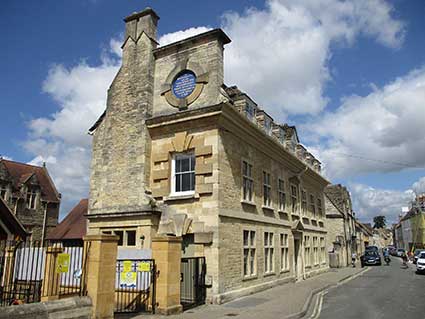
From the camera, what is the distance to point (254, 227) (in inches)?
651

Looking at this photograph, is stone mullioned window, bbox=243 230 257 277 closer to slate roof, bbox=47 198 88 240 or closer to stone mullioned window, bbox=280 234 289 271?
stone mullioned window, bbox=280 234 289 271

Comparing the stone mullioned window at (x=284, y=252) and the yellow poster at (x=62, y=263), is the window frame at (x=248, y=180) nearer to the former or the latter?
the stone mullioned window at (x=284, y=252)

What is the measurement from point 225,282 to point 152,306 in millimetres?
3404

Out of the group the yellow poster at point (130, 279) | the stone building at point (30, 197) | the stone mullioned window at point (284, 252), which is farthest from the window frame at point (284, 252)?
the stone building at point (30, 197)

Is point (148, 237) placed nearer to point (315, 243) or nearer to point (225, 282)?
point (225, 282)

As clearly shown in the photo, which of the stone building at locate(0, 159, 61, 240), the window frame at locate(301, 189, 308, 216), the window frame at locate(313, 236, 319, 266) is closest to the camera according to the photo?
the window frame at locate(301, 189, 308, 216)

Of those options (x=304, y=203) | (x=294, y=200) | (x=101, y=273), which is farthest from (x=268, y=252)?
(x=101, y=273)

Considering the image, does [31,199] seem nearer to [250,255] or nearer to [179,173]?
[179,173]

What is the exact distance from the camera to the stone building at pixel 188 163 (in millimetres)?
14039

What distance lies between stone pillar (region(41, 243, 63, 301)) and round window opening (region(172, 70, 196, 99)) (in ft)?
27.6

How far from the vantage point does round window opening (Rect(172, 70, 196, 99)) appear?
51.3 ft

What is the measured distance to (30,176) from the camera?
35594 millimetres

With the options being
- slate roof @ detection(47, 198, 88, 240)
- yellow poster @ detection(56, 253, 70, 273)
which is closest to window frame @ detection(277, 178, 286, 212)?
yellow poster @ detection(56, 253, 70, 273)

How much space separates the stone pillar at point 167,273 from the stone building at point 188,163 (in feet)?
6.22
